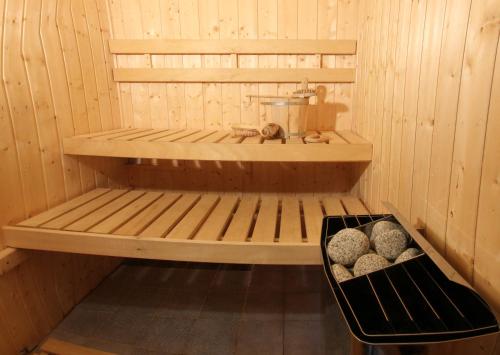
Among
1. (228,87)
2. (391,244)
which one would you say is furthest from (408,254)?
(228,87)

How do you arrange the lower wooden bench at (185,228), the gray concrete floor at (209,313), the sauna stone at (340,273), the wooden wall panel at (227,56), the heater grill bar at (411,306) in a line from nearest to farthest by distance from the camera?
the heater grill bar at (411,306)
the sauna stone at (340,273)
the lower wooden bench at (185,228)
the gray concrete floor at (209,313)
the wooden wall panel at (227,56)

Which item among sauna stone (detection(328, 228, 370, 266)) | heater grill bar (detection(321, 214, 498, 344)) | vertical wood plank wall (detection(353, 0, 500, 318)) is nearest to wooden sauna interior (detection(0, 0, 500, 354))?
vertical wood plank wall (detection(353, 0, 500, 318))

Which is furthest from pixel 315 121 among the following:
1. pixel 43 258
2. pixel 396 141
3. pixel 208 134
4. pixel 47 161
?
pixel 43 258

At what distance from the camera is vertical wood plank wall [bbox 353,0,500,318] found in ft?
2.56

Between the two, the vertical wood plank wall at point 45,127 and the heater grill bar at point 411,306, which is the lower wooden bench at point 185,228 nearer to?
the vertical wood plank wall at point 45,127

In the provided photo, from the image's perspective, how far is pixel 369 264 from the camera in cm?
91

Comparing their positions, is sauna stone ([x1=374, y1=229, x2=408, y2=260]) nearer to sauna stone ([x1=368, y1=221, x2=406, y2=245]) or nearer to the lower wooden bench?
sauna stone ([x1=368, y1=221, x2=406, y2=245])

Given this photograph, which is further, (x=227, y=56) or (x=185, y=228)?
(x=227, y=56)

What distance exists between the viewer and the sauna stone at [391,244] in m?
0.96

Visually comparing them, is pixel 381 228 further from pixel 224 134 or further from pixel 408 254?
pixel 224 134

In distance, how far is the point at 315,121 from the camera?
85.7 inches

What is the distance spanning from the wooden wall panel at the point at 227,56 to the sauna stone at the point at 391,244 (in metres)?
1.30

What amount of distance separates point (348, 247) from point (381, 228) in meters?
0.15

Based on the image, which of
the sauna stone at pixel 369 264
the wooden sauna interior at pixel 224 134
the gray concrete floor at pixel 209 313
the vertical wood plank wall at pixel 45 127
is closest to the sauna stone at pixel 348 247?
the sauna stone at pixel 369 264
